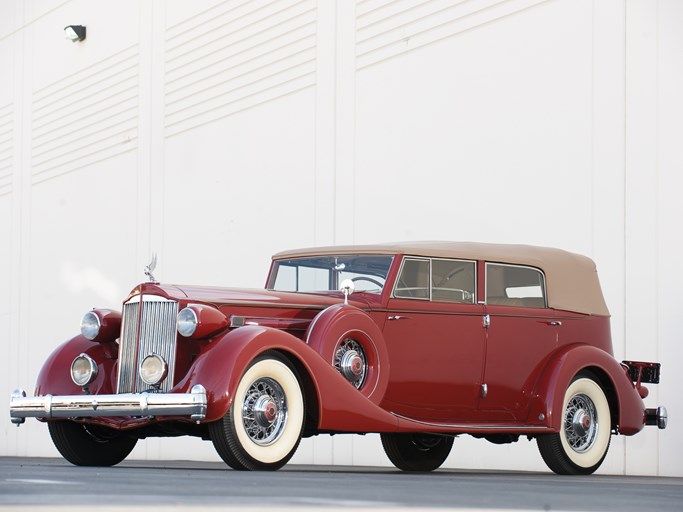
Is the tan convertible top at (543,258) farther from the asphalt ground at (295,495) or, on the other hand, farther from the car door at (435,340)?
the asphalt ground at (295,495)

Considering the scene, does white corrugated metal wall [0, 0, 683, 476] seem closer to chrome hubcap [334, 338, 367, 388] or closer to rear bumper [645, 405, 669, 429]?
rear bumper [645, 405, 669, 429]

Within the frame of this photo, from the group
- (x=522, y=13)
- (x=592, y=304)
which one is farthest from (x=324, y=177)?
(x=592, y=304)

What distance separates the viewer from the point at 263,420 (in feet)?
22.9

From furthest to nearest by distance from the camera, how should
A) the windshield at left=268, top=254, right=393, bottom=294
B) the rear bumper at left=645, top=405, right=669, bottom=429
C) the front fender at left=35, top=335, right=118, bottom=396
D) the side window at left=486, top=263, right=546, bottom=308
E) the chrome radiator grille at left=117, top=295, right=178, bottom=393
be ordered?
the rear bumper at left=645, top=405, right=669, bottom=429, the side window at left=486, top=263, right=546, bottom=308, the windshield at left=268, top=254, right=393, bottom=294, the front fender at left=35, top=335, right=118, bottom=396, the chrome radiator grille at left=117, top=295, right=178, bottom=393

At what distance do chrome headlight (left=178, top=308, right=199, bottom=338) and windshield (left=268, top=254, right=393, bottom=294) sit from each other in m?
1.57

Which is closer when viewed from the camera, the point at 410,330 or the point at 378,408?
the point at 378,408

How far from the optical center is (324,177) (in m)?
13.7

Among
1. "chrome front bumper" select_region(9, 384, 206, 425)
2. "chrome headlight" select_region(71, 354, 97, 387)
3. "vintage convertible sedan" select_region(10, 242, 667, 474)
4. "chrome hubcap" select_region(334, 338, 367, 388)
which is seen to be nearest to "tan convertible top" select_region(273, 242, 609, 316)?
"vintage convertible sedan" select_region(10, 242, 667, 474)

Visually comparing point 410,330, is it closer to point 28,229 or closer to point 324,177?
point 324,177

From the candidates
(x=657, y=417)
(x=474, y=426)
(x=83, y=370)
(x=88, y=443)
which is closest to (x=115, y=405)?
(x=83, y=370)


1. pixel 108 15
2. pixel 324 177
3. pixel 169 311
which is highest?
pixel 108 15

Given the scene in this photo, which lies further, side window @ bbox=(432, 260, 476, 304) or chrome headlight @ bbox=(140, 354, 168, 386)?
side window @ bbox=(432, 260, 476, 304)

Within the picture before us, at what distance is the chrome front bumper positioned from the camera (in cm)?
670

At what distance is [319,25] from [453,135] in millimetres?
2893
